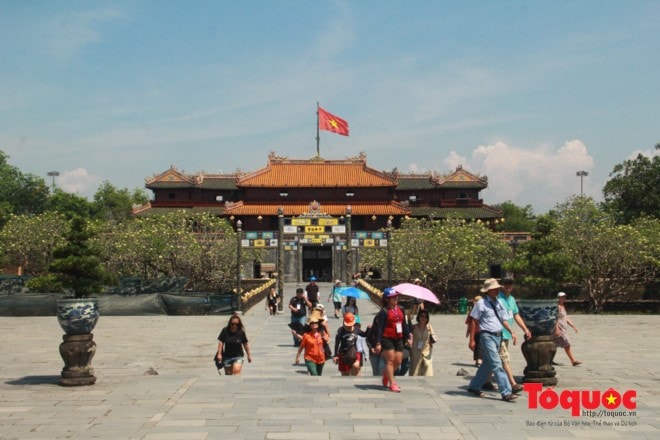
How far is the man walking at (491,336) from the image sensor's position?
9.54 m

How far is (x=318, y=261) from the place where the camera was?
206ft

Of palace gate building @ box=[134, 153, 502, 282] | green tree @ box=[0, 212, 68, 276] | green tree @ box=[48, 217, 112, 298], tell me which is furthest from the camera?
palace gate building @ box=[134, 153, 502, 282]

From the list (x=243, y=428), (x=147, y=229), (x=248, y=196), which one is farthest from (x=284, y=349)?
(x=248, y=196)

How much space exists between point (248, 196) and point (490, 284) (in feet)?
180

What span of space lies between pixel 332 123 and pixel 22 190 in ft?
127

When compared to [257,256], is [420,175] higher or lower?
higher

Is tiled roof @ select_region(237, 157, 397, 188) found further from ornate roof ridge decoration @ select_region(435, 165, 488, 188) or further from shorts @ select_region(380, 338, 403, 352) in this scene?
shorts @ select_region(380, 338, 403, 352)

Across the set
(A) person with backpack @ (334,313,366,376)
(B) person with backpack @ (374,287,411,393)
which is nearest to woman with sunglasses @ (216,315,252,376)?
(A) person with backpack @ (334,313,366,376)

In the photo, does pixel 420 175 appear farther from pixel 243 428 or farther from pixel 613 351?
pixel 243 428

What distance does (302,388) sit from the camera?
10.3 metres

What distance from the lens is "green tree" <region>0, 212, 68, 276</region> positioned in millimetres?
42750

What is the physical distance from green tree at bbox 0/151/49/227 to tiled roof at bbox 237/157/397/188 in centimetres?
3042

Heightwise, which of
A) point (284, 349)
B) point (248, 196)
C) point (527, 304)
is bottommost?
point (284, 349)

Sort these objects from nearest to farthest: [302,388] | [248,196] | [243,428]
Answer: [243,428] → [302,388] → [248,196]
